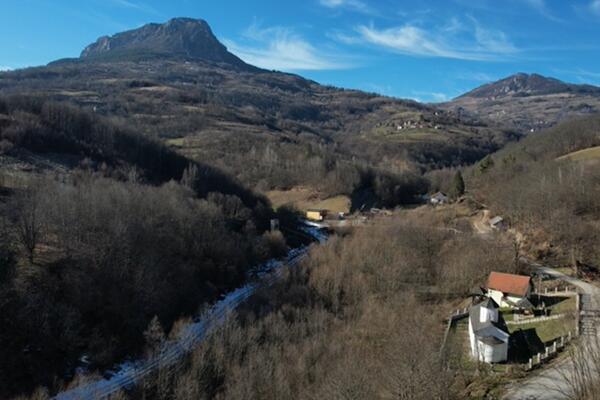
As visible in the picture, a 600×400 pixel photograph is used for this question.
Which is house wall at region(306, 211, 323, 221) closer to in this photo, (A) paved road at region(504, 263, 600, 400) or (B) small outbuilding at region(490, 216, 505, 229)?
(B) small outbuilding at region(490, 216, 505, 229)

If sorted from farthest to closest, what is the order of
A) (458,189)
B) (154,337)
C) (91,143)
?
(458,189), (91,143), (154,337)

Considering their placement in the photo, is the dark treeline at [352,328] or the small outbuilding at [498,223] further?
the small outbuilding at [498,223]

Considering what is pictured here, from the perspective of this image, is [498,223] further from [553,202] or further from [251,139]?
[251,139]

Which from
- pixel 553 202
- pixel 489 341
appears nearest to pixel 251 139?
pixel 553 202

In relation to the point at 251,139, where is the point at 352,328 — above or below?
below

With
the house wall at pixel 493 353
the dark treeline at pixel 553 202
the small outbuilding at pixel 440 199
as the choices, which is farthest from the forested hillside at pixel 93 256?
the small outbuilding at pixel 440 199

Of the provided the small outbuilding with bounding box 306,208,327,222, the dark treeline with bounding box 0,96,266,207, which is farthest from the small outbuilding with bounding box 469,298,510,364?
the small outbuilding with bounding box 306,208,327,222

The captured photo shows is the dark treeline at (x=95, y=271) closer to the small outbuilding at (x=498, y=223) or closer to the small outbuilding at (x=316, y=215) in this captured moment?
the small outbuilding at (x=498, y=223)
